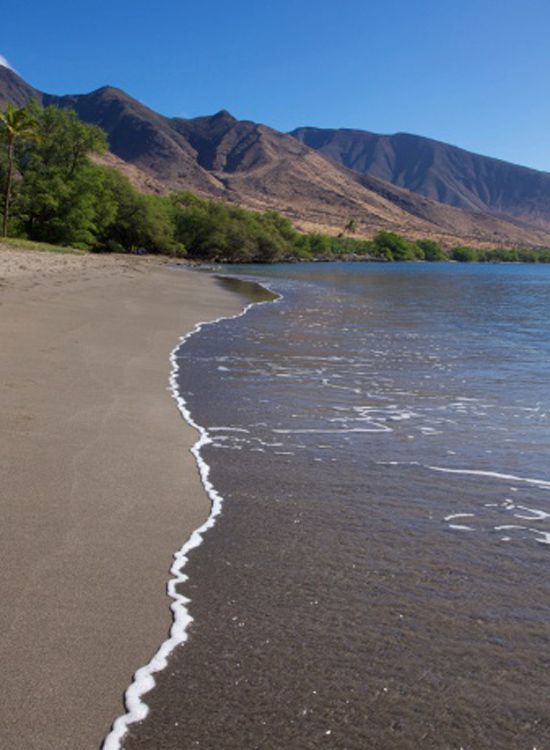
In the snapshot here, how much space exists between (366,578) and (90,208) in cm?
6601

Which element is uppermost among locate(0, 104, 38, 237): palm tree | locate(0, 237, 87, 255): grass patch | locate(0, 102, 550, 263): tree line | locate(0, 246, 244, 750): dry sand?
locate(0, 104, 38, 237): palm tree

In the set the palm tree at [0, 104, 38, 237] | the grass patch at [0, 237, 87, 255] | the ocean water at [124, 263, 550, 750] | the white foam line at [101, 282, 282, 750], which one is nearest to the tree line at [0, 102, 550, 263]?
the palm tree at [0, 104, 38, 237]

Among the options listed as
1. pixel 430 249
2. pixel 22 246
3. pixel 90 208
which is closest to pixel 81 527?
pixel 22 246

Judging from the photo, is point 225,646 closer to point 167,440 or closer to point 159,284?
point 167,440

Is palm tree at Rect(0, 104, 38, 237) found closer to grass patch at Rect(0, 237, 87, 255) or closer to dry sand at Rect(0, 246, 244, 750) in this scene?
grass patch at Rect(0, 237, 87, 255)

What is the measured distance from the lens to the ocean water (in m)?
3.18

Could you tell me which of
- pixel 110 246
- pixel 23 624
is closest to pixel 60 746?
pixel 23 624

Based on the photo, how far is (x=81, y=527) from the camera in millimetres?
5113

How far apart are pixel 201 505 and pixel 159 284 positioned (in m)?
30.2

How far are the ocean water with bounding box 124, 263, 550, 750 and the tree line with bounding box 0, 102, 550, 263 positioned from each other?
5080 cm

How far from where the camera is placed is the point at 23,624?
3750mm

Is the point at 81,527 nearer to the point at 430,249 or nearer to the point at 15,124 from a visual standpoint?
the point at 15,124

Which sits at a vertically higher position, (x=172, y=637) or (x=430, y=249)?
(x=430, y=249)

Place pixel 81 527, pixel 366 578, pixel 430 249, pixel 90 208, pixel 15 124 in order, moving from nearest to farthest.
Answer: pixel 366 578
pixel 81 527
pixel 15 124
pixel 90 208
pixel 430 249
